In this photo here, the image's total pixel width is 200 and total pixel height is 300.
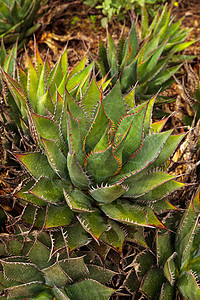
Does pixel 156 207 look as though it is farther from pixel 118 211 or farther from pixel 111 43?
pixel 111 43

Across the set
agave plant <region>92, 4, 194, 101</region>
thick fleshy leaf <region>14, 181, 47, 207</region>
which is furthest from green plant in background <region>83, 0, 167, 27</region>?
thick fleshy leaf <region>14, 181, 47, 207</region>

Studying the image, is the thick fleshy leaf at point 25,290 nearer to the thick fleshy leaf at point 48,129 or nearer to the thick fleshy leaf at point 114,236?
the thick fleshy leaf at point 114,236

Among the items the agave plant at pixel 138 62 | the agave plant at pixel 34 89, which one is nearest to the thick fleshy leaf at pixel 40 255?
the agave plant at pixel 34 89

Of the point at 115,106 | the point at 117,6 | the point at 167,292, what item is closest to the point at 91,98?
the point at 115,106

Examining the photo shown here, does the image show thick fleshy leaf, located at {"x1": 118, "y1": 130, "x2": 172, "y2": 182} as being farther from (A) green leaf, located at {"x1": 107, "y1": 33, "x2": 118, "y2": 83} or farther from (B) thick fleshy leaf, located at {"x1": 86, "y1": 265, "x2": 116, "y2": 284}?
(A) green leaf, located at {"x1": 107, "y1": 33, "x2": 118, "y2": 83}

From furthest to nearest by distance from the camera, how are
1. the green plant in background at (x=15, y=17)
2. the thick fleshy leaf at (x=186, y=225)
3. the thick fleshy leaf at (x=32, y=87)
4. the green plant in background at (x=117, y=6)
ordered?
1. the green plant in background at (x=117, y=6)
2. the green plant in background at (x=15, y=17)
3. the thick fleshy leaf at (x=32, y=87)
4. the thick fleshy leaf at (x=186, y=225)

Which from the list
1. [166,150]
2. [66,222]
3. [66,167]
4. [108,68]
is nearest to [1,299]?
[66,222]
